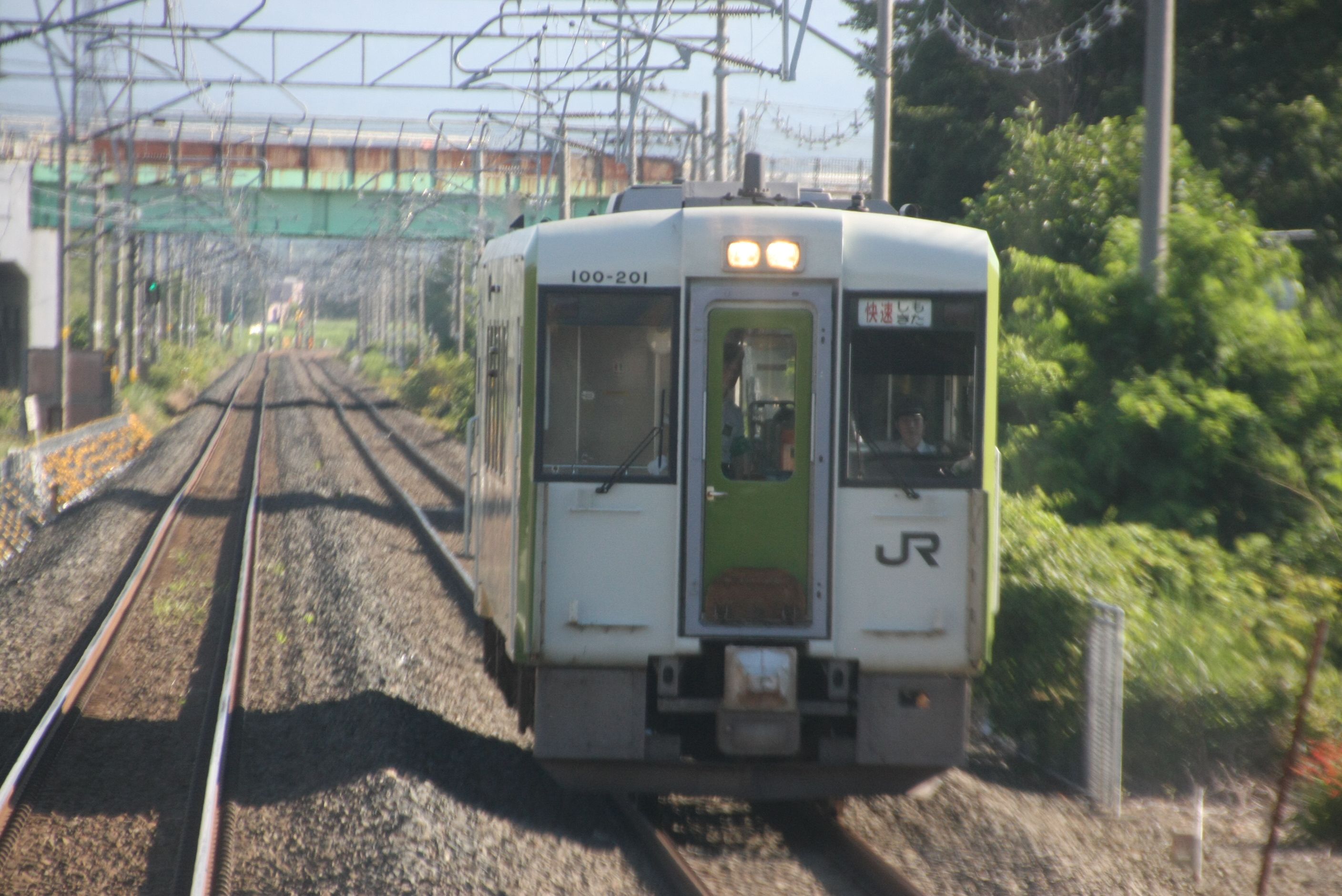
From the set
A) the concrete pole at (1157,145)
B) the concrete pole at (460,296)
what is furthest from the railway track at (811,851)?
the concrete pole at (460,296)

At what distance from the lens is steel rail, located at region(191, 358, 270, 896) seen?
6.44 meters

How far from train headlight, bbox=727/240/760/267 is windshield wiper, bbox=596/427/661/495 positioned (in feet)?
2.76

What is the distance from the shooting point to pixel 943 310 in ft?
22.0

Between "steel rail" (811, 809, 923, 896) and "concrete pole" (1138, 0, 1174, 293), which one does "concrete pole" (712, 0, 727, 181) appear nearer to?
"concrete pole" (1138, 0, 1174, 293)

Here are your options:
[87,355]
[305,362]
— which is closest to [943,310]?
[87,355]

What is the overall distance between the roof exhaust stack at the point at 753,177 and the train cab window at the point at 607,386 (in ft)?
4.08

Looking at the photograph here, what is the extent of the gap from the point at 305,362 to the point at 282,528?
81.3 meters

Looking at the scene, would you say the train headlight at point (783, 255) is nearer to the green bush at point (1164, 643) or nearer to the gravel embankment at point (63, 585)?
the green bush at point (1164, 643)

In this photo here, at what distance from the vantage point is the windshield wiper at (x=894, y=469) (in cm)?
664

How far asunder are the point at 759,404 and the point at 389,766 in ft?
9.20

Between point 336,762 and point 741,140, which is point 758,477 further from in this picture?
point 741,140

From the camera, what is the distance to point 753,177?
25.0 ft

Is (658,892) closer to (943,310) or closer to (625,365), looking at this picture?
(625,365)

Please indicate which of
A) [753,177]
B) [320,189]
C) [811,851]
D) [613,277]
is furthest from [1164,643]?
[320,189]
